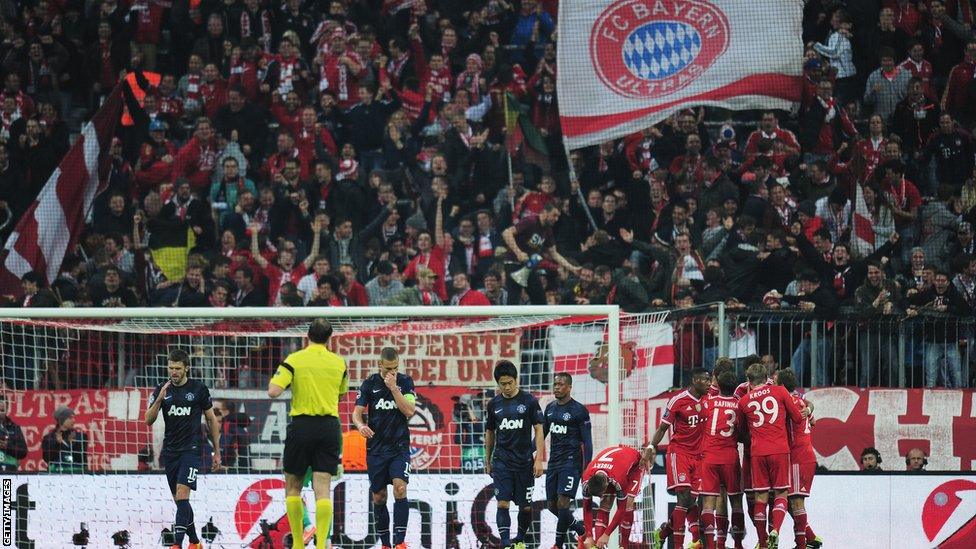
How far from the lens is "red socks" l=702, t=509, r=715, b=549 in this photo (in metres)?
12.1

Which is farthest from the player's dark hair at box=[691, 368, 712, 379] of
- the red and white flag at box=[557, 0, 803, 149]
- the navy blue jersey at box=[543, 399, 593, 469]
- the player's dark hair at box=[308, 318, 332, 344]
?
the red and white flag at box=[557, 0, 803, 149]

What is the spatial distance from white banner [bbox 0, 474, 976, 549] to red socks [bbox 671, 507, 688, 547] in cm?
89

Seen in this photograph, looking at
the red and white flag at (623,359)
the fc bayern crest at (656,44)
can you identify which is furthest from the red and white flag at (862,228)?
the red and white flag at (623,359)

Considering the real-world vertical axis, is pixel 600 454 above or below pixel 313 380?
below

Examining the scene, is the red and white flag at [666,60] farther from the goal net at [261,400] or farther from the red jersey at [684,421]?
the red jersey at [684,421]

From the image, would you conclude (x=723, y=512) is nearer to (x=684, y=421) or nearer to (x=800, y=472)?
(x=800, y=472)

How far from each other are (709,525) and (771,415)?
1.09 meters

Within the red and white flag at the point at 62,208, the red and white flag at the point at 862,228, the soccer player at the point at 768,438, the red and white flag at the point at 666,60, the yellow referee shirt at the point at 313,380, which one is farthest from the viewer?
the red and white flag at the point at 666,60

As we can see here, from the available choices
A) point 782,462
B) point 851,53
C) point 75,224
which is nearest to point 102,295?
point 75,224

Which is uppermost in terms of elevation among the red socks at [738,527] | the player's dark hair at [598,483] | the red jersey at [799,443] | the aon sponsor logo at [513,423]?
the aon sponsor logo at [513,423]

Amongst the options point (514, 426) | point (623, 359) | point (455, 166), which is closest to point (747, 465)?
point (623, 359)

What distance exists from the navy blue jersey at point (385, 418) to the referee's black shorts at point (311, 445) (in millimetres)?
1669

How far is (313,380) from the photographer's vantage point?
32.2 feet

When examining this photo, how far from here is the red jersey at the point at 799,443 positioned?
12.0 meters
